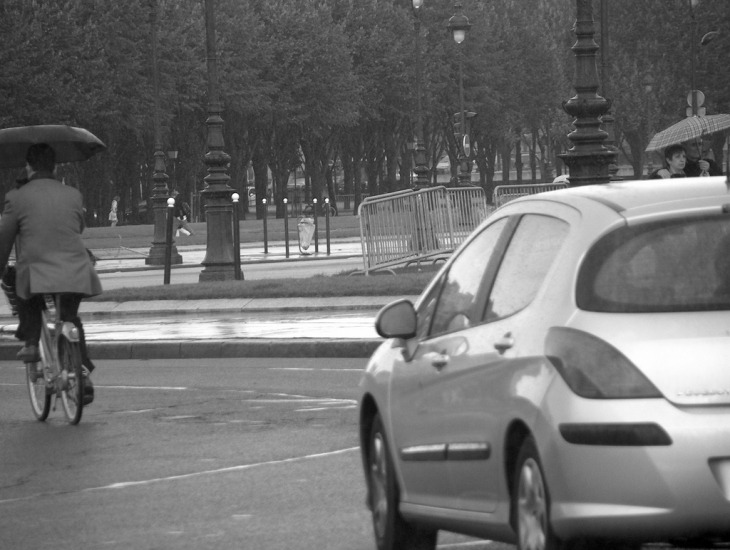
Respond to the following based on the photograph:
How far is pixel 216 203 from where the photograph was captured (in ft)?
85.3

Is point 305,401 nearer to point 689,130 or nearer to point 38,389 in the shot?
point 38,389

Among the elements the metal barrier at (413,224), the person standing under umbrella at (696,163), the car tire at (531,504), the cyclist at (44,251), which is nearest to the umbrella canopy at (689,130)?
the person standing under umbrella at (696,163)

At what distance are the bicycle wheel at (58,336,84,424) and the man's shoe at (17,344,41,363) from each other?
13.9 inches

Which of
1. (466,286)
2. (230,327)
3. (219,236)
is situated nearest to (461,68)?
(219,236)

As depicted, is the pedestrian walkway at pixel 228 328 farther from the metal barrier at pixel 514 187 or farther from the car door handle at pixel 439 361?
the car door handle at pixel 439 361

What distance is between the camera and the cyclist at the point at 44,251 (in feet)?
37.7

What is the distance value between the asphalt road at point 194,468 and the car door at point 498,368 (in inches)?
44.1

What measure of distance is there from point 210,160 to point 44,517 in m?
18.6

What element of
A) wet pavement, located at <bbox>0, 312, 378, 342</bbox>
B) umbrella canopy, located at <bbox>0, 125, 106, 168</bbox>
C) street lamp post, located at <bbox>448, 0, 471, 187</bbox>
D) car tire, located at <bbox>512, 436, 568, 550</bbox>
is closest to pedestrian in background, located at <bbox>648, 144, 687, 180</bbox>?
wet pavement, located at <bbox>0, 312, 378, 342</bbox>

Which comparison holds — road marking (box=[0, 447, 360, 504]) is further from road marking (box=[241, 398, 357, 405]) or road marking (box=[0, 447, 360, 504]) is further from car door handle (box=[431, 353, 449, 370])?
car door handle (box=[431, 353, 449, 370])

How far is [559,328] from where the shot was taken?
5.25 meters

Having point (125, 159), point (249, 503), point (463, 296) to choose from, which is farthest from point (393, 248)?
point (125, 159)

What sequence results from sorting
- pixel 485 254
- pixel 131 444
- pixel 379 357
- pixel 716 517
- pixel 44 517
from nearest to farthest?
pixel 716 517 < pixel 485 254 < pixel 379 357 < pixel 44 517 < pixel 131 444

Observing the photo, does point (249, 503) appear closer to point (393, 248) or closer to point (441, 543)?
point (441, 543)
